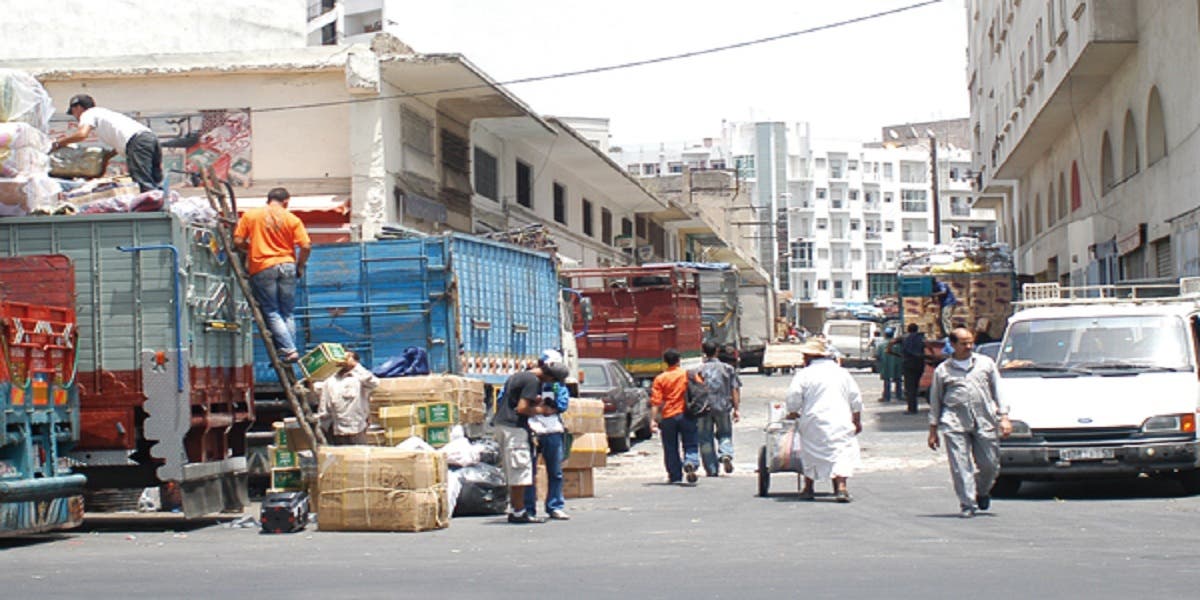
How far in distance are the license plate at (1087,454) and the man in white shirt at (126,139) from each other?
8703 millimetres

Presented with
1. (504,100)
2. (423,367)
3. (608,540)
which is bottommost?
(608,540)

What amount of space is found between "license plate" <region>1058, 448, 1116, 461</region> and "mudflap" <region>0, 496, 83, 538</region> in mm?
8659

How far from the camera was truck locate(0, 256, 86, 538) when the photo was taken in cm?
1139

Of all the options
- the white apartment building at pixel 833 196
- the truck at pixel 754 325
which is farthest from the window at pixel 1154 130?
the white apartment building at pixel 833 196

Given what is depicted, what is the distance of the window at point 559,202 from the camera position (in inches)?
1505

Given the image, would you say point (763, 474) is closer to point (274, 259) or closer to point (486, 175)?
point (274, 259)

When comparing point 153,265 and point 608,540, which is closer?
point 608,540

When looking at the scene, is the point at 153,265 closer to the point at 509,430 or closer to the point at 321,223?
the point at 509,430

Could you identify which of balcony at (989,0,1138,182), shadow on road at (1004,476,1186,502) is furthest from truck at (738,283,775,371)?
shadow on road at (1004,476,1186,502)

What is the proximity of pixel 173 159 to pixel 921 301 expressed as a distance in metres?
15.4

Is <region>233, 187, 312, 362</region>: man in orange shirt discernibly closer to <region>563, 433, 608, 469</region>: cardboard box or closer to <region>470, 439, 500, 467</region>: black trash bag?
<region>470, 439, 500, 467</region>: black trash bag

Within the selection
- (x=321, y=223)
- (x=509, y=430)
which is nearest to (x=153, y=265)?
(x=509, y=430)

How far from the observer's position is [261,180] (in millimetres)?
25578

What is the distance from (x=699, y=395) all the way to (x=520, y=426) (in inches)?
191
